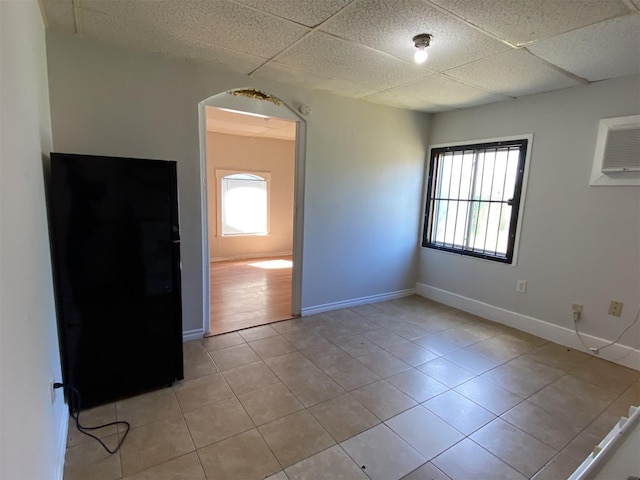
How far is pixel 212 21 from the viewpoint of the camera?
1886 mm

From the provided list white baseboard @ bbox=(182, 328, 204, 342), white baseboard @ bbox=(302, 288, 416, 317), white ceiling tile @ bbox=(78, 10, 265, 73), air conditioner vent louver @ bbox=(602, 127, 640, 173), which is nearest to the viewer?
white ceiling tile @ bbox=(78, 10, 265, 73)

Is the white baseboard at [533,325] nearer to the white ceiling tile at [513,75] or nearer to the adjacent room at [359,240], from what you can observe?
the adjacent room at [359,240]

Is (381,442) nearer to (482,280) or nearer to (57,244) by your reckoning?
(57,244)

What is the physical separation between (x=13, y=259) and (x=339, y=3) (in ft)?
5.80

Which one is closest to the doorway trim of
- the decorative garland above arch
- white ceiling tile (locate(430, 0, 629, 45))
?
the decorative garland above arch

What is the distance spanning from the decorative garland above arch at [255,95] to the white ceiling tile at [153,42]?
0.21 meters

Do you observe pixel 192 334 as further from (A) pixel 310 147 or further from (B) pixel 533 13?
(B) pixel 533 13

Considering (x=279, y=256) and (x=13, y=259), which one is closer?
(x=13, y=259)

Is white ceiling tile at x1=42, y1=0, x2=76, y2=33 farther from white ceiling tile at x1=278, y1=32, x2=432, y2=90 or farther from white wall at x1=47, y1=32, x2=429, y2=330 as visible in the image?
white ceiling tile at x1=278, y1=32, x2=432, y2=90

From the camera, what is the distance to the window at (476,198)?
334 cm

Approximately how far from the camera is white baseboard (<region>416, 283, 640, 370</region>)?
2655 mm

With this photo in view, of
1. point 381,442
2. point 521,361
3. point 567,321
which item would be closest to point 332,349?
point 381,442

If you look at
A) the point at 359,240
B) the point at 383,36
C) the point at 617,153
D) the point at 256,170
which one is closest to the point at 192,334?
the point at 359,240

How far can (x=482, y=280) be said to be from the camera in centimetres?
360
